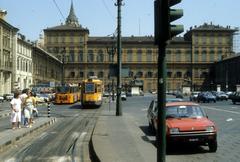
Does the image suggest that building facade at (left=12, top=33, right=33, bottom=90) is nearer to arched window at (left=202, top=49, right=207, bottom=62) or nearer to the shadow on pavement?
arched window at (left=202, top=49, right=207, bottom=62)

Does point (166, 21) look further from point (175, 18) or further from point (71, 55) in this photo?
point (71, 55)

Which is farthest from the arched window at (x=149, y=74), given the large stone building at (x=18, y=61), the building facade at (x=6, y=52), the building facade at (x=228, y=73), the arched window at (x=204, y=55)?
the building facade at (x=6, y=52)

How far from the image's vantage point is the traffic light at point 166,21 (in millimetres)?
8086

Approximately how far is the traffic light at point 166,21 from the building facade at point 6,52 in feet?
283

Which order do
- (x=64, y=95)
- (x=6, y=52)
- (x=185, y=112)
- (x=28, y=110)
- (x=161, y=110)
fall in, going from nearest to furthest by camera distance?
(x=161, y=110) → (x=185, y=112) → (x=28, y=110) → (x=64, y=95) → (x=6, y=52)

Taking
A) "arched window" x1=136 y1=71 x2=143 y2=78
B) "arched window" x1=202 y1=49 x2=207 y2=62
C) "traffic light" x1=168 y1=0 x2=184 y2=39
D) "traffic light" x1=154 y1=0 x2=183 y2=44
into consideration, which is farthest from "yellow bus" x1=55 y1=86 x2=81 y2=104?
"arched window" x1=202 y1=49 x2=207 y2=62

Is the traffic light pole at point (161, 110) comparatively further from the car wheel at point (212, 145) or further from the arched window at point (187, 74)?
the arched window at point (187, 74)

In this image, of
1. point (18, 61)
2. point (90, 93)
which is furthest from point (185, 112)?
point (18, 61)

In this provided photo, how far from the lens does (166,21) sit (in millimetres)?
8148

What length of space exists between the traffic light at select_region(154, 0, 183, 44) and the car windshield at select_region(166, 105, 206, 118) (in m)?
7.83

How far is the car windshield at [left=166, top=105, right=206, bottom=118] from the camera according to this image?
15.9m

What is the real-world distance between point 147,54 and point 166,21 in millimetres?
167763

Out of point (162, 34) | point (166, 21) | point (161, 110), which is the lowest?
point (161, 110)

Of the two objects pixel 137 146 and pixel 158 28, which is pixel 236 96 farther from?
pixel 158 28
